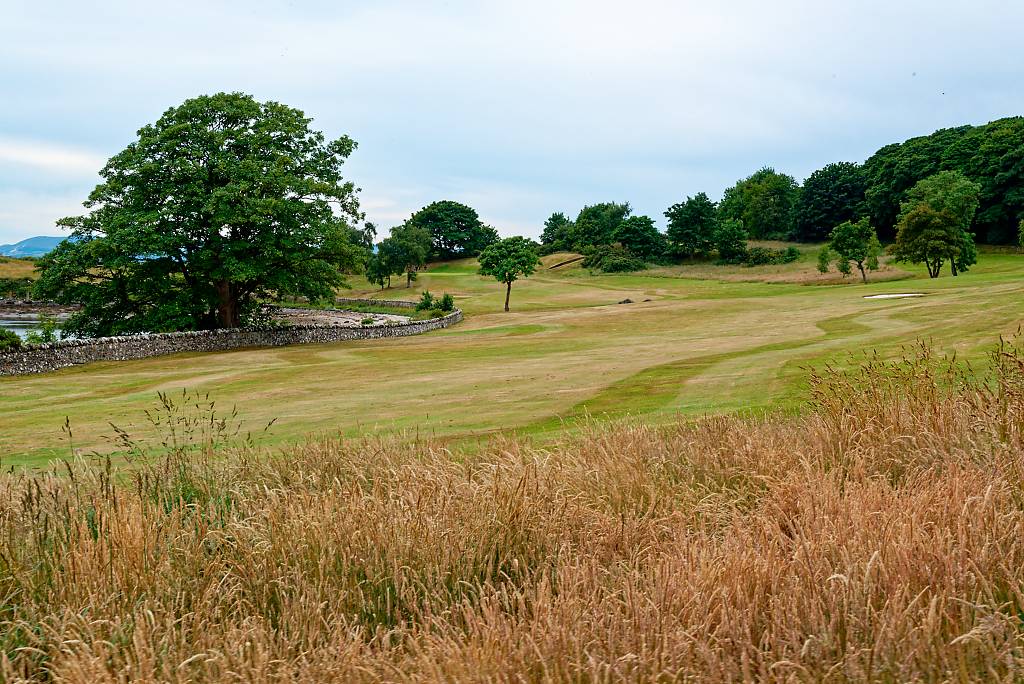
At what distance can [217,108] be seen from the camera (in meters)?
41.0

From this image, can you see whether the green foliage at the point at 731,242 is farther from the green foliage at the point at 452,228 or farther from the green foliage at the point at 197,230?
the green foliage at the point at 197,230

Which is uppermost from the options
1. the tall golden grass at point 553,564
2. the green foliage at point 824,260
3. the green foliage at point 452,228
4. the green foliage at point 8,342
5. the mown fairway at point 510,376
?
the green foliage at point 452,228

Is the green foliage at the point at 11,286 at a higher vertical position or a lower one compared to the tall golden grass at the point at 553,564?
higher

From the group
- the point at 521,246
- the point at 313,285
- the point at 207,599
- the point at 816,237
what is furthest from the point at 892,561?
the point at 816,237

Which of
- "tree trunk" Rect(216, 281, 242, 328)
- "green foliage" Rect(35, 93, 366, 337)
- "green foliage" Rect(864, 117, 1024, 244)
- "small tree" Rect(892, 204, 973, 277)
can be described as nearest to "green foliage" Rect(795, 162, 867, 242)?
"green foliage" Rect(864, 117, 1024, 244)

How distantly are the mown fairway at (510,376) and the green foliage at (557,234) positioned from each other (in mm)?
88036

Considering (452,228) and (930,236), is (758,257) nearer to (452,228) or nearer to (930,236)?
(930,236)

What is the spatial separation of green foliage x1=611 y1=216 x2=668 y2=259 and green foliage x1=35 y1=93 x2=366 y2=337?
241ft

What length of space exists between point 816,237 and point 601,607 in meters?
119

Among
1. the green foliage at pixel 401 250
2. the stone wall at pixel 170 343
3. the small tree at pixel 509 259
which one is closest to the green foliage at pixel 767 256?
the small tree at pixel 509 259

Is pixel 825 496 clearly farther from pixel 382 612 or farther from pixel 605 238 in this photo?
pixel 605 238

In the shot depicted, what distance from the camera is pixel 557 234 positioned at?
148125 mm

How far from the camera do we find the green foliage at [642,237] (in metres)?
111

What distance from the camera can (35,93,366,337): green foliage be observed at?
38.3 metres
